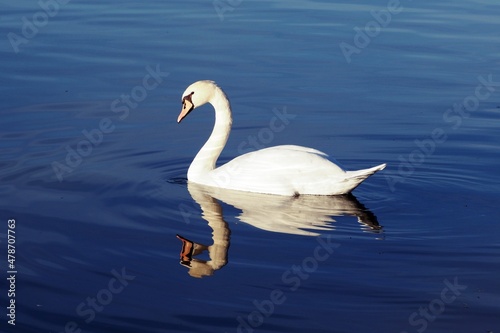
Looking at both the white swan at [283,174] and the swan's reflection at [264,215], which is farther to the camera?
the white swan at [283,174]

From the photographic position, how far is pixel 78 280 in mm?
7969

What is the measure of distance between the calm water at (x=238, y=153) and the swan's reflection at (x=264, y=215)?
33 mm

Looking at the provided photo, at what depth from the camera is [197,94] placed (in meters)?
11.4

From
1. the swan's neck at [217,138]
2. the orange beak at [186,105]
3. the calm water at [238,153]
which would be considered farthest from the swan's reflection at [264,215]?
the orange beak at [186,105]

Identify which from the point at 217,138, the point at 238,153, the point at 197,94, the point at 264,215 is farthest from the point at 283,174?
the point at 238,153

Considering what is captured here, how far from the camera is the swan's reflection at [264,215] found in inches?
342

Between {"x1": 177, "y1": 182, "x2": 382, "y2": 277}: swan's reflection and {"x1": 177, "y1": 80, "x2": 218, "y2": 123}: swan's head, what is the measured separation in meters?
1.00

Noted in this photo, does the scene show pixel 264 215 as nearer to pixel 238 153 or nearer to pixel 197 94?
pixel 197 94

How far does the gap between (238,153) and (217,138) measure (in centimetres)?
75

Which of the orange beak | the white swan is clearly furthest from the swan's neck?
the orange beak

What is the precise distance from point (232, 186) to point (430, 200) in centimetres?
200

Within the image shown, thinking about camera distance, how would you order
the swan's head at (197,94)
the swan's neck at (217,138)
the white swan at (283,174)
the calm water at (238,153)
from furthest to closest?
the swan's head at (197,94) → the swan's neck at (217,138) → the white swan at (283,174) → the calm water at (238,153)

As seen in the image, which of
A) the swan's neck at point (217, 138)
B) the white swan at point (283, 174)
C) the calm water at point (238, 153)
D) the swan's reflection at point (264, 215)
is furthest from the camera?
the swan's neck at point (217, 138)

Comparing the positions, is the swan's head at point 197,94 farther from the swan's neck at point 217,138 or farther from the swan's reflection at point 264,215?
the swan's reflection at point 264,215
